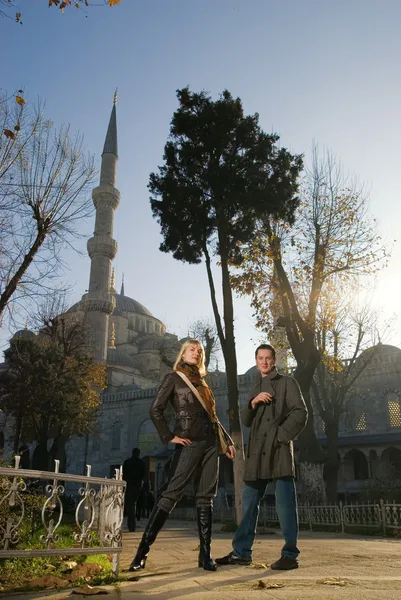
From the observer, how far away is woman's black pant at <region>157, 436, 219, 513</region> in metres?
3.70

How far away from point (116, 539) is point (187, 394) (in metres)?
1.19

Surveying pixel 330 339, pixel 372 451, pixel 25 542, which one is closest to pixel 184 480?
pixel 25 542

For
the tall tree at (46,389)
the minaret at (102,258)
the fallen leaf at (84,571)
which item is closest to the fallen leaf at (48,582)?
the fallen leaf at (84,571)

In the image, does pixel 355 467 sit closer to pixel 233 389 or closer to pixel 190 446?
pixel 233 389

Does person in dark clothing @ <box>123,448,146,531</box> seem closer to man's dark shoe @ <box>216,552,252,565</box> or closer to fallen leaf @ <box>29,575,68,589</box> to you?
man's dark shoe @ <box>216,552,252,565</box>

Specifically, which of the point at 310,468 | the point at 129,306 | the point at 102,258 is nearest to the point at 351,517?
the point at 310,468

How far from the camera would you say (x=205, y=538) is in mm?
3746

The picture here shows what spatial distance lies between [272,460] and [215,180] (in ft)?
26.9

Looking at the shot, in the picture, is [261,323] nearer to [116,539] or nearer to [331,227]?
[331,227]

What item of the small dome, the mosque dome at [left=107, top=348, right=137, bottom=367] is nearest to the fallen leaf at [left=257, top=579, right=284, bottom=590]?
the mosque dome at [left=107, top=348, right=137, bottom=367]

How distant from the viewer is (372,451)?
24.8 m

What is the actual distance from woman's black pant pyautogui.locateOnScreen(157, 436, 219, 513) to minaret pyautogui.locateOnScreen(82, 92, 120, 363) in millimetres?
32695

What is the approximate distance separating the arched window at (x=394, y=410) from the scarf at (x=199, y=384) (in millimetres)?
24566

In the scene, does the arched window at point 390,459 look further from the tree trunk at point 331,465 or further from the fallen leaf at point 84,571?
the fallen leaf at point 84,571
